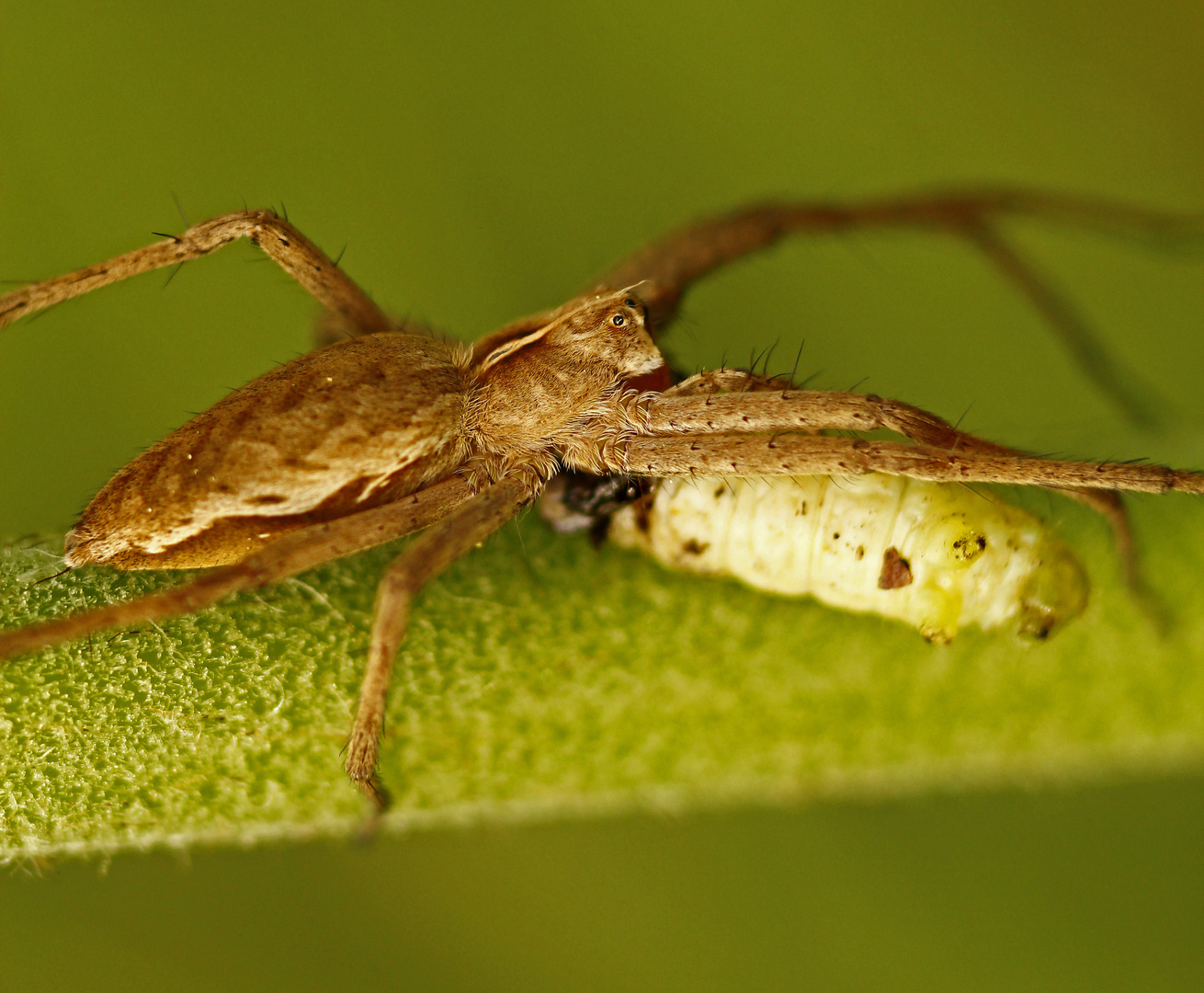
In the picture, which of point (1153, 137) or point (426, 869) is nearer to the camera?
point (426, 869)

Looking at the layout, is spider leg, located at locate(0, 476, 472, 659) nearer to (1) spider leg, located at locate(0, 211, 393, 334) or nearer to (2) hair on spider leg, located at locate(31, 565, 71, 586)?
(2) hair on spider leg, located at locate(31, 565, 71, 586)

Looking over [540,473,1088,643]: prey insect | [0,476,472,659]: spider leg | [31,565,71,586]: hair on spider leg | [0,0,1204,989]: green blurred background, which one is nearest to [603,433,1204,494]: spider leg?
[540,473,1088,643]: prey insect

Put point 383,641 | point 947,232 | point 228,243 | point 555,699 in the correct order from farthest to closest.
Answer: point 947,232, point 228,243, point 555,699, point 383,641

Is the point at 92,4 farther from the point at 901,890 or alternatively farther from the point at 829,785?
the point at 901,890

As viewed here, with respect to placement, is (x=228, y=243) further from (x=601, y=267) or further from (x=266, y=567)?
(x=601, y=267)

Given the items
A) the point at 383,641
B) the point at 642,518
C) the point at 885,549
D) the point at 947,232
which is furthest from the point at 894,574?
the point at 947,232

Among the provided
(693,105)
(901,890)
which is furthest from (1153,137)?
(901,890)
